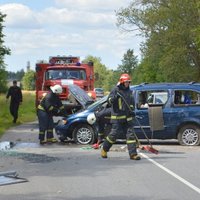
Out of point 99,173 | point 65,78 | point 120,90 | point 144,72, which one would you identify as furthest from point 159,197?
point 144,72

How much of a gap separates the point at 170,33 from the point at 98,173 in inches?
1524

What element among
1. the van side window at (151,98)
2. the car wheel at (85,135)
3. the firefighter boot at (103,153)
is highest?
the van side window at (151,98)

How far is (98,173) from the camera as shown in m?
10.6

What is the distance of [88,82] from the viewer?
23.4 metres

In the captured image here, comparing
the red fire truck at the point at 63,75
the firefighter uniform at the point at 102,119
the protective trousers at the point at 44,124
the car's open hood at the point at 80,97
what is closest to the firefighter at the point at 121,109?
the firefighter uniform at the point at 102,119

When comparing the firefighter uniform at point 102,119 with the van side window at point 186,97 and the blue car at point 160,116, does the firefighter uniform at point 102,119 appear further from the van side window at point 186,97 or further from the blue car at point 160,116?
the van side window at point 186,97

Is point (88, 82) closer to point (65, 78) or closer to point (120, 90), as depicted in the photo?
point (65, 78)

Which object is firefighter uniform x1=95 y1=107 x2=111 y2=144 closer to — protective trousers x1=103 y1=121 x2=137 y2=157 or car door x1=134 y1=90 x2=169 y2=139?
car door x1=134 y1=90 x2=169 y2=139

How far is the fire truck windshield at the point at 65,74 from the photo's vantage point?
23.2m

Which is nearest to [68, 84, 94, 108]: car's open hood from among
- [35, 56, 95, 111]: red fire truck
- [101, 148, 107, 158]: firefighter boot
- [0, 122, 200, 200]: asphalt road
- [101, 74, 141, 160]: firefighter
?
[0, 122, 200, 200]: asphalt road

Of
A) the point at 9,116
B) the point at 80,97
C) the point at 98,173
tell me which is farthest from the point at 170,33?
the point at 98,173

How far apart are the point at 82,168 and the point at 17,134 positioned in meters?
8.01

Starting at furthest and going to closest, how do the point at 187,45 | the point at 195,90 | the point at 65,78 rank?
the point at 187,45, the point at 65,78, the point at 195,90

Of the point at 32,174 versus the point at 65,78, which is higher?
the point at 65,78
